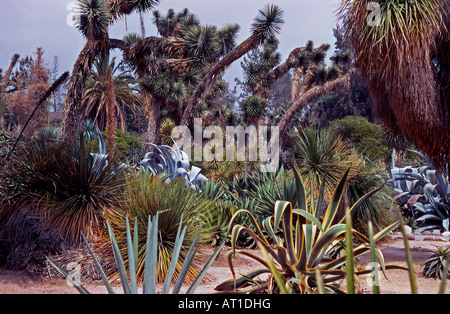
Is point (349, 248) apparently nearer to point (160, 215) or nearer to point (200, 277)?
point (200, 277)

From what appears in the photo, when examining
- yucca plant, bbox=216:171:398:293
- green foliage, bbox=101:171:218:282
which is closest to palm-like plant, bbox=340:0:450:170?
yucca plant, bbox=216:171:398:293

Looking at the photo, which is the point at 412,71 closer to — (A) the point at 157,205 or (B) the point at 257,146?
(A) the point at 157,205

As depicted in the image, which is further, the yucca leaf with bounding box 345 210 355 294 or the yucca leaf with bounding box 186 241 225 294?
the yucca leaf with bounding box 186 241 225 294

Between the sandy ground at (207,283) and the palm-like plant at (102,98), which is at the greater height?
the palm-like plant at (102,98)

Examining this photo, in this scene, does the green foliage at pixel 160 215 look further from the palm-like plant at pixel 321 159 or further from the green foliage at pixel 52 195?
the palm-like plant at pixel 321 159

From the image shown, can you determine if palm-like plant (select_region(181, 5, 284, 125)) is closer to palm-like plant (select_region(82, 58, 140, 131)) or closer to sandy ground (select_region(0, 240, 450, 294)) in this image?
sandy ground (select_region(0, 240, 450, 294))

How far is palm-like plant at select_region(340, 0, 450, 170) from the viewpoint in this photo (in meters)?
6.45

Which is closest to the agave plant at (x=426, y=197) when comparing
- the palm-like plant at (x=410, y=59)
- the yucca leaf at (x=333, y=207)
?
the palm-like plant at (x=410, y=59)

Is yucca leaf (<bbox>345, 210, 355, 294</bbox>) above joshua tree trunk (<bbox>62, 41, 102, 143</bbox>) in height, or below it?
below

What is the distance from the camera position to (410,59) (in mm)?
6527

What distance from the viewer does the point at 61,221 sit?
5.97 m

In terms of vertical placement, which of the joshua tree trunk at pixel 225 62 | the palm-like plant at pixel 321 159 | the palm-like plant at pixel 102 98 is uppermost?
the palm-like plant at pixel 102 98

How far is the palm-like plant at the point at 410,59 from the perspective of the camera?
6.45 metres
